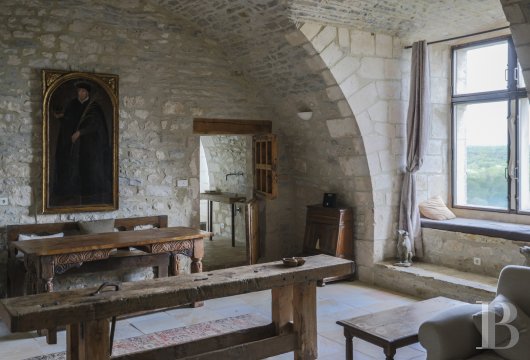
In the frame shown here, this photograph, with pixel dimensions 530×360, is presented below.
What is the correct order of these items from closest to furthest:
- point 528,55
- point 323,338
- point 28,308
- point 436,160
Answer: point 28,308
point 528,55
point 323,338
point 436,160

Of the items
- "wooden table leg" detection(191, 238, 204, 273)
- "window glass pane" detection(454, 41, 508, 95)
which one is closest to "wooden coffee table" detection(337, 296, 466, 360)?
"wooden table leg" detection(191, 238, 204, 273)

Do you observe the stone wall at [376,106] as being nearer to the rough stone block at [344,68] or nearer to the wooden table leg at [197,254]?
the rough stone block at [344,68]

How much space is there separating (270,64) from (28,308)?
425 centimetres

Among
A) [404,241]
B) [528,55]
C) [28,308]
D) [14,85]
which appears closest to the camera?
[28,308]

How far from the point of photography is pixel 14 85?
5422 mm

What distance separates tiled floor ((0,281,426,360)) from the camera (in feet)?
14.0

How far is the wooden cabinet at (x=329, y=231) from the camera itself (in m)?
6.42

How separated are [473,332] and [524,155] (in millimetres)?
3450

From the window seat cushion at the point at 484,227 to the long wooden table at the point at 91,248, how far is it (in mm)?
2742

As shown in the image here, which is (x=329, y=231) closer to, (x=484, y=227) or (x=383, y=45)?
(x=484, y=227)

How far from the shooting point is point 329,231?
21.4 ft

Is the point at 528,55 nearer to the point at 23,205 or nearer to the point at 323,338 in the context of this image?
the point at 323,338

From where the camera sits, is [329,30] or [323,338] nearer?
[323,338]

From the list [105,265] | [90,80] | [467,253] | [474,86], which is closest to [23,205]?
[105,265]
